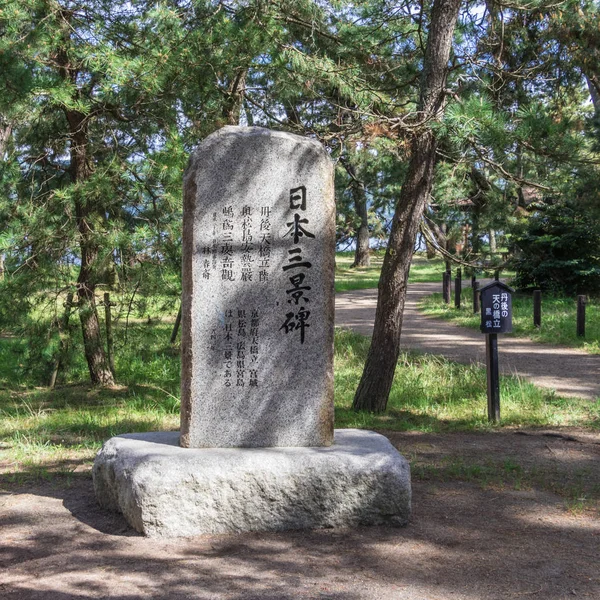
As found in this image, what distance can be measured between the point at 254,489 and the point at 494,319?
3.90 meters

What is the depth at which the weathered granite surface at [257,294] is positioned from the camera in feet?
16.3

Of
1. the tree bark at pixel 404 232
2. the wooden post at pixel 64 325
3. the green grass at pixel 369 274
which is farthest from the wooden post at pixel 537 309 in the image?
the wooden post at pixel 64 325

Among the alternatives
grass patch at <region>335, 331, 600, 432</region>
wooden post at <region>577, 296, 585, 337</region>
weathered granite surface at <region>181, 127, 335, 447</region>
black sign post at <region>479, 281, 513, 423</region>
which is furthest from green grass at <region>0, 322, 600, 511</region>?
wooden post at <region>577, 296, 585, 337</region>

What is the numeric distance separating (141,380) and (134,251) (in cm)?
245

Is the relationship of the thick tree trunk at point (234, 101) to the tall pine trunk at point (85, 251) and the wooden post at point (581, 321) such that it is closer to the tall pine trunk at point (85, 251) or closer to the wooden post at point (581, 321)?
the tall pine trunk at point (85, 251)

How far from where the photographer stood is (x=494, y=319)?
24.6 ft

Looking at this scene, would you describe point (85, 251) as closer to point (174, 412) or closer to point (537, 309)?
point (174, 412)

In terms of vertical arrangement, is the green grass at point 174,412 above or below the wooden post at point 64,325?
below

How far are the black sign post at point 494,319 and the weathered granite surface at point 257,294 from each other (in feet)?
9.72

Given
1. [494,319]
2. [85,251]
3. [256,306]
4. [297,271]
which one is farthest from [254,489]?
[85,251]

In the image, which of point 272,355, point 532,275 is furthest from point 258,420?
point 532,275

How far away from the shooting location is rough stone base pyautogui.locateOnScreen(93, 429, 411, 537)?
14.5ft

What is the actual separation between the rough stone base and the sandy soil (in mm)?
95

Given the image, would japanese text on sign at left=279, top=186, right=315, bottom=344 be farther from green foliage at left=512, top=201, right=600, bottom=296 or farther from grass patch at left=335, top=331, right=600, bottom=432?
green foliage at left=512, top=201, right=600, bottom=296
